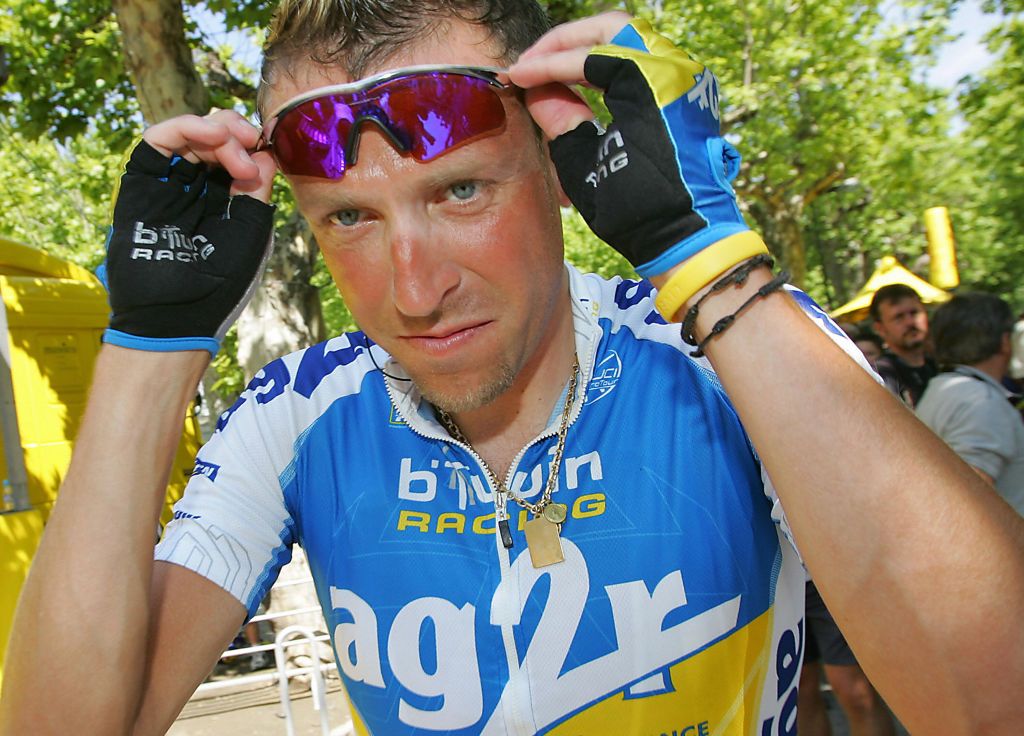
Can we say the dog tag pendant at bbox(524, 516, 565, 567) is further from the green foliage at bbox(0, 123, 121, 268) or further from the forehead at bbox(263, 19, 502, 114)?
the green foliage at bbox(0, 123, 121, 268)

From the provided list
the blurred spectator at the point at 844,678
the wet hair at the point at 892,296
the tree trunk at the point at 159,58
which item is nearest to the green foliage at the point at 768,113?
the tree trunk at the point at 159,58

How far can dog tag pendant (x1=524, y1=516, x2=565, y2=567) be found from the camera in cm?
161

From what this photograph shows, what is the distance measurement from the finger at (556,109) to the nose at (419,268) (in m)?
0.27

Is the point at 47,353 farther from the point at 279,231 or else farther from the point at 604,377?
the point at 604,377

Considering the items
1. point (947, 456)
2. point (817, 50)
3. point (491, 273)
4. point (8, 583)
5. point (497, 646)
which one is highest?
point (817, 50)

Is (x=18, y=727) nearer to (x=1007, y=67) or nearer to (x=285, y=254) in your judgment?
(x=285, y=254)

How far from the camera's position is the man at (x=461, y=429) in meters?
1.43

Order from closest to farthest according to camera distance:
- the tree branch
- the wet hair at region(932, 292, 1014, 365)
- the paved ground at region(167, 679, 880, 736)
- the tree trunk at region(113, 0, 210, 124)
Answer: the wet hair at region(932, 292, 1014, 365) → the tree trunk at region(113, 0, 210, 124) → the paved ground at region(167, 679, 880, 736) → the tree branch

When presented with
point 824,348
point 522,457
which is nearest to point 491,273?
point 522,457

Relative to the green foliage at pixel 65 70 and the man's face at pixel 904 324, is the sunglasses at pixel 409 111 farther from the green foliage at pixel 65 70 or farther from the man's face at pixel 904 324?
the green foliage at pixel 65 70

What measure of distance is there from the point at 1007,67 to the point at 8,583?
1083cm

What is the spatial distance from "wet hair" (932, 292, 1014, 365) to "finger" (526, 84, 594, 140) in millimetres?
3600

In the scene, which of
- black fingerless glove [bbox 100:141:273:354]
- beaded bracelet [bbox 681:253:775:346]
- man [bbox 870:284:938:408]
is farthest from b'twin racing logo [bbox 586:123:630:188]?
man [bbox 870:284:938:408]

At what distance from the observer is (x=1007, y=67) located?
9961 millimetres
